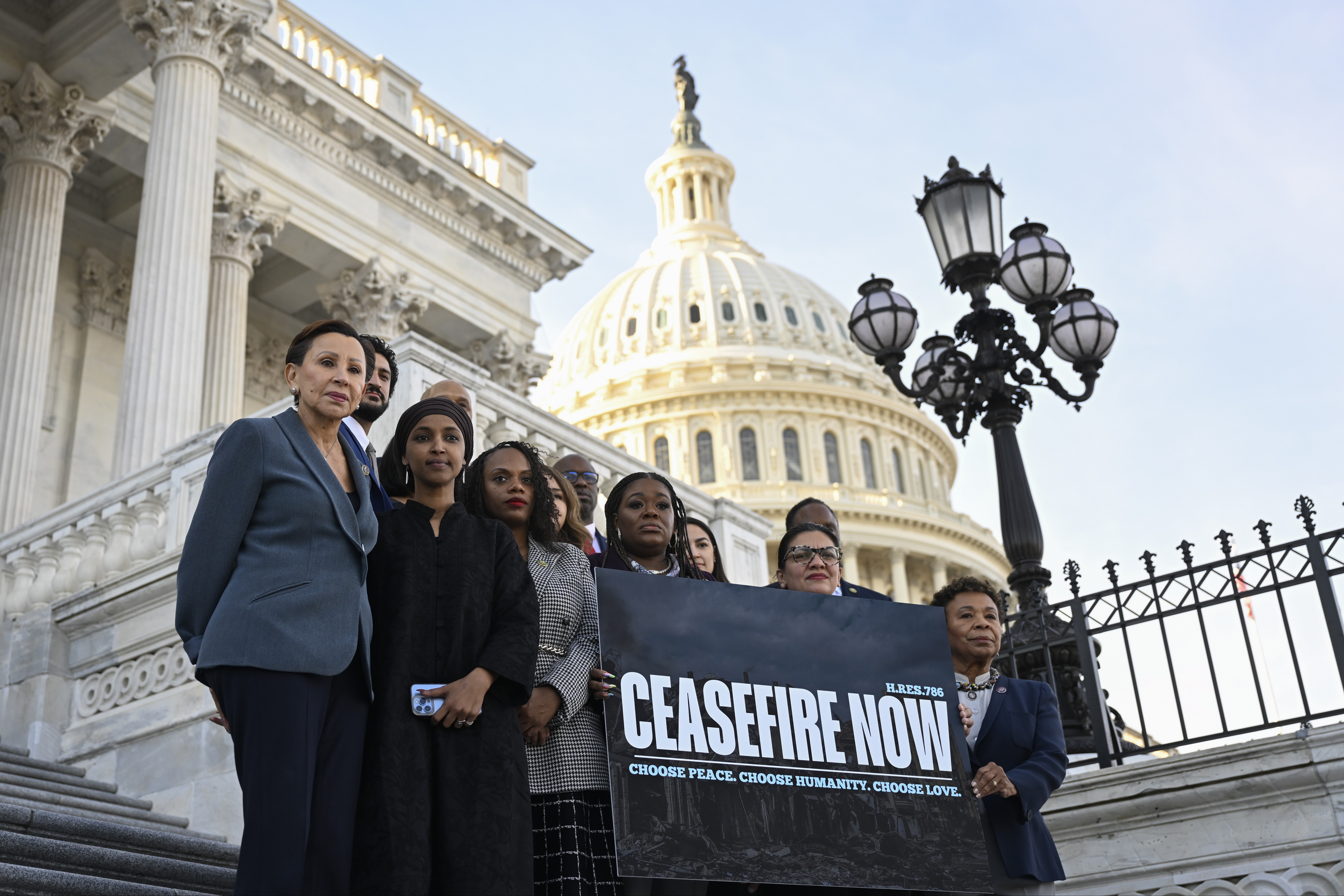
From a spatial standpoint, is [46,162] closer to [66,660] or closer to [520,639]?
[66,660]

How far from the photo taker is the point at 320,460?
360cm

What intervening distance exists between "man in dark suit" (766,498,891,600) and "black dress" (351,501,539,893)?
172cm

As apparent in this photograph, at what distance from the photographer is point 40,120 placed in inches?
594

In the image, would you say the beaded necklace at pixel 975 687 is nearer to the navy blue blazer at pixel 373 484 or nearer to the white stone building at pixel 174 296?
the navy blue blazer at pixel 373 484

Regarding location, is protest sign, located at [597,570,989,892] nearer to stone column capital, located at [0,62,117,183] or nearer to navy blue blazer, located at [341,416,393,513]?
navy blue blazer, located at [341,416,393,513]

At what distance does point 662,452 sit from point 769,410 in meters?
6.51

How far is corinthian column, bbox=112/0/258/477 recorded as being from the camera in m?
12.0

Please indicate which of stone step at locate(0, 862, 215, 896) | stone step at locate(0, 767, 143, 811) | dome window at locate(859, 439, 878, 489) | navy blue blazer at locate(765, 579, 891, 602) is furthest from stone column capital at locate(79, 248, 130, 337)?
dome window at locate(859, 439, 878, 489)

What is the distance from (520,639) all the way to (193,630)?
0.84m

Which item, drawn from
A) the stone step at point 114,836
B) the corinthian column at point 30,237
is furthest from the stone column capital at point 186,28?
the stone step at point 114,836

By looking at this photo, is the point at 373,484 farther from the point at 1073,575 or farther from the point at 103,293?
the point at 103,293

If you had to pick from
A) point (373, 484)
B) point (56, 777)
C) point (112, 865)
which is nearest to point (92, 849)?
point (112, 865)

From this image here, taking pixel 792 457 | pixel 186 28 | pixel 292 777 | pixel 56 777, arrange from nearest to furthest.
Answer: pixel 292 777 < pixel 56 777 < pixel 186 28 < pixel 792 457

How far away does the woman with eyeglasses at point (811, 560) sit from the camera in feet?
16.5
